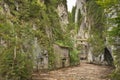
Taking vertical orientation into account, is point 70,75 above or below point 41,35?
below

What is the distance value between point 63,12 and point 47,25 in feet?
29.2

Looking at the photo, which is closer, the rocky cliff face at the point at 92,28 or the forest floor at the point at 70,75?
the forest floor at the point at 70,75

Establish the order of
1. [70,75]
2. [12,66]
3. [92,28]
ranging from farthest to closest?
[92,28] < [70,75] < [12,66]

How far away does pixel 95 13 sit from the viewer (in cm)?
3266

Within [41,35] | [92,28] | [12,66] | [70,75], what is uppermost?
[92,28]

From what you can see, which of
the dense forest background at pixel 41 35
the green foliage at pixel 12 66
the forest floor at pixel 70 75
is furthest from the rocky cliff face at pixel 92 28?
the green foliage at pixel 12 66

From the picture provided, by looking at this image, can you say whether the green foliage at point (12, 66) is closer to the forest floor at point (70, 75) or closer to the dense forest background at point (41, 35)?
the dense forest background at point (41, 35)

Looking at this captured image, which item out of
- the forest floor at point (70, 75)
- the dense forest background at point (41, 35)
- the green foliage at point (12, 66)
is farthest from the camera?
the forest floor at point (70, 75)

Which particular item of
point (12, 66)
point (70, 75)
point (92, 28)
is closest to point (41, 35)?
point (70, 75)

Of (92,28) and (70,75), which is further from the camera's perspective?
(92,28)

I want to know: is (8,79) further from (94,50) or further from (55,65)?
(94,50)

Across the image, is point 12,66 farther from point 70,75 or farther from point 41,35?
point 41,35

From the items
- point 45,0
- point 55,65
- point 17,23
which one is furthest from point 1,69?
point 45,0

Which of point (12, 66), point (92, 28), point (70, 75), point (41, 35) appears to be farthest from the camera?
point (92, 28)
